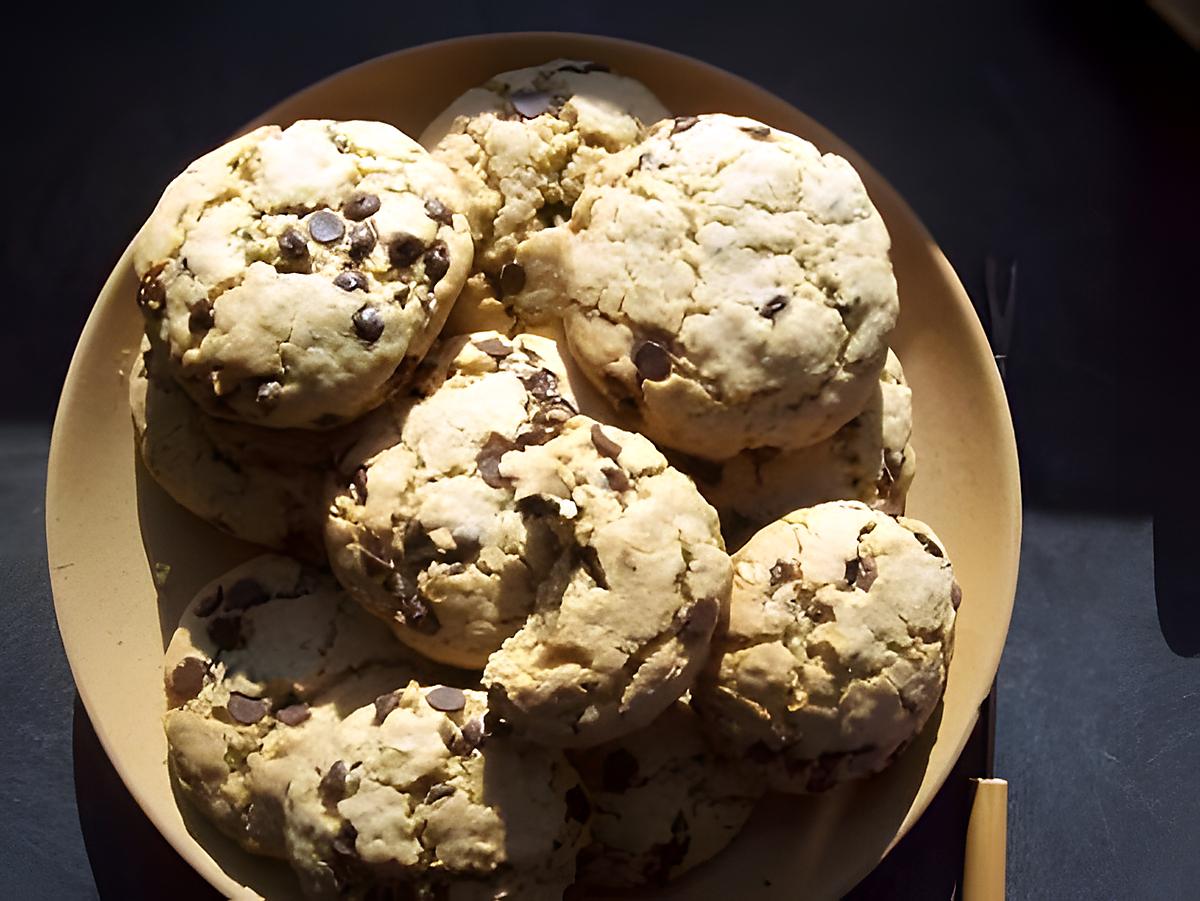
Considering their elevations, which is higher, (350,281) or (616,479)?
(350,281)

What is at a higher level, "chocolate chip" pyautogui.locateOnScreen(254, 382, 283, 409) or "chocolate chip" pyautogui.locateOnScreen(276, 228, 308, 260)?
"chocolate chip" pyautogui.locateOnScreen(276, 228, 308, 260)

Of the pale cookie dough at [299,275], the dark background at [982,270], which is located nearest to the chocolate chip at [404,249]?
the pale cookie dough at [299,275]

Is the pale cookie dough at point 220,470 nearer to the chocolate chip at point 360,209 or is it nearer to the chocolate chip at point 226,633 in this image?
the chocolate chip at point 226,633

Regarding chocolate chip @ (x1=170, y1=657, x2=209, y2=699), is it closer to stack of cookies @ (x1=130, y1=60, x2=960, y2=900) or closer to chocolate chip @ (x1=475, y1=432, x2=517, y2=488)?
stack of cookies @ (x1=130, y1=60, x2=960, y2=900)

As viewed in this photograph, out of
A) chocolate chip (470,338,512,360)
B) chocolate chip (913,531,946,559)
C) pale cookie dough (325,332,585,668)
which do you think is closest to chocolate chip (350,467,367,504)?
pale cookie dough (325,332,585,668)

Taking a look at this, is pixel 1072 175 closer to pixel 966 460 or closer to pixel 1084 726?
pixel 966 460

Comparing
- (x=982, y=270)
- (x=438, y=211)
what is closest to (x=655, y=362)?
(x=438, y=211)

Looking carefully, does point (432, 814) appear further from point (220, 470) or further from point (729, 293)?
point (729, 293)

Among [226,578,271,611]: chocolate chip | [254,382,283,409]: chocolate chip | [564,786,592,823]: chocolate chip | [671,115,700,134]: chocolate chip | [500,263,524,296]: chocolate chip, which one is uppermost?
[671,115,700,134]: chocolate chip
